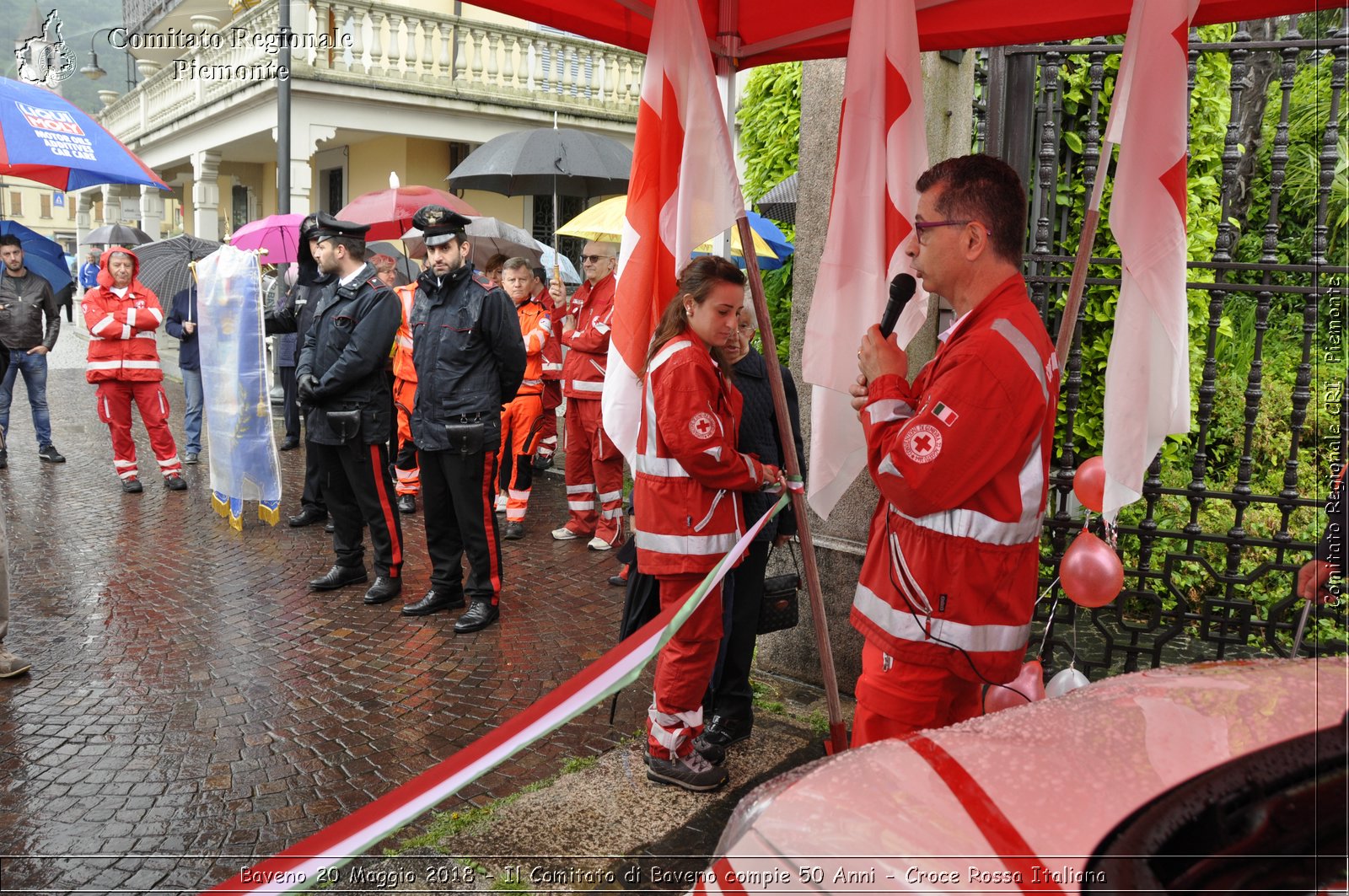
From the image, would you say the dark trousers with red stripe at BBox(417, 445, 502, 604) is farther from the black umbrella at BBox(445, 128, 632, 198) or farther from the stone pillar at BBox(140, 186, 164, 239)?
the stone pillar at BBox(140, 186, 164, 239)

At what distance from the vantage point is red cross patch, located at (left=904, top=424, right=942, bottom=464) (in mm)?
2451

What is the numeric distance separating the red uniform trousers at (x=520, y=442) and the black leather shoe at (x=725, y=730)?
399 centimetres

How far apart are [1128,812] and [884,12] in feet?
8.35

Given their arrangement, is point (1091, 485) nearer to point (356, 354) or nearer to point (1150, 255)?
point (1150, 255)

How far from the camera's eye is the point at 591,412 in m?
7.62

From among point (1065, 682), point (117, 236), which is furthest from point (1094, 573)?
point (117, 236)

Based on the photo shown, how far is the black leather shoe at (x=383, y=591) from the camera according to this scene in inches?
242

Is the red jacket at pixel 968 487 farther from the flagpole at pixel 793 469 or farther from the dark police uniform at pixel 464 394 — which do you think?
the dark police uniform at pixel 464 394

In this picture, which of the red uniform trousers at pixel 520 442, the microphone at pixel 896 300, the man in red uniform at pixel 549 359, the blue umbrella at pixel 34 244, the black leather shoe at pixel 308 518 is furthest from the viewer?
the blue umbrella at pixel 34 244

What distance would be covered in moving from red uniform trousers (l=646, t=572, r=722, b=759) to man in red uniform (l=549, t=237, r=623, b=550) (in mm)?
3572

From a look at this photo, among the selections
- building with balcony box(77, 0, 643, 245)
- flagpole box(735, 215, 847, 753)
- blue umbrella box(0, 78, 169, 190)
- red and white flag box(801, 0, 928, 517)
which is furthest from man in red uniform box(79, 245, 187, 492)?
red and white flag box(801, 0, 928, 517)

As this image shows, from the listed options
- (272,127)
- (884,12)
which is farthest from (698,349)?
(272,127)

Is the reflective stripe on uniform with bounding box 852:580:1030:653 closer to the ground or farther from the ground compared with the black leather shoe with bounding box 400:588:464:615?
farther from the ground

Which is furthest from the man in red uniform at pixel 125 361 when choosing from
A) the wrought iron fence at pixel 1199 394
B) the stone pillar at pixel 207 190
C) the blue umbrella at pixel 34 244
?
the stone pillar at pixel 207 190
